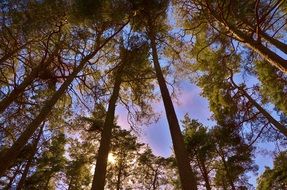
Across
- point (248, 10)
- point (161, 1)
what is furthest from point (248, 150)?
point (161, 1)

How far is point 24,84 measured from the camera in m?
10.5

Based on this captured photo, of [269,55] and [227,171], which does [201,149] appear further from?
[269,55]

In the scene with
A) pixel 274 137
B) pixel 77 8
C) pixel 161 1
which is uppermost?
pixel 161 1

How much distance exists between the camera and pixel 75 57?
11094mm

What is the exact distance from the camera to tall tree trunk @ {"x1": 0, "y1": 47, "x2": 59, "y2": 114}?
31.4 ft

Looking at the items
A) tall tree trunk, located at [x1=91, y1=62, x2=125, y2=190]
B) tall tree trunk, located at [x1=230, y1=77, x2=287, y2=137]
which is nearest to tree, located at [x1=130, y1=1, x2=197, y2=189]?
tall tree trunk, located at [x1=91, y1=62, x2=125, y2=190]

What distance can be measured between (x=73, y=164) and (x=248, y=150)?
12.2 meters

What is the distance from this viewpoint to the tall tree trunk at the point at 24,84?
957cm

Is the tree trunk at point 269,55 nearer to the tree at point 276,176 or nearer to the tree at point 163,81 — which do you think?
the tree at point 163,81

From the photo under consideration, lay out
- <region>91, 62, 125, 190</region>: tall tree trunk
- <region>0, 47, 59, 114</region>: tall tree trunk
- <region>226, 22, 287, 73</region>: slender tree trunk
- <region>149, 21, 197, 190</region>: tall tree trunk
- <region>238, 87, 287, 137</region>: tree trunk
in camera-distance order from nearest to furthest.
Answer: <region>149, 21, 197, 190</region>: tall tree trunk, <region>226, 22, 287, 73</region>: slender tree trunk, <region>91, 62, 125, 190</region>: tall tree trunk, <region>0, 47, 59, 114</region>: tall tree trunk, <region>238, 87, 287, 137</region>: tree trunk

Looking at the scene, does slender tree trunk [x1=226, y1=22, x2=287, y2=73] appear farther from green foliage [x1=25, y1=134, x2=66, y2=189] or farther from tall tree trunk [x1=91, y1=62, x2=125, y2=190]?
green foliage [x1=25, y1=134, x2=66, y2=189]

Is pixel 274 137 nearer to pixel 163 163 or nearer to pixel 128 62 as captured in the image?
pixel 128 62

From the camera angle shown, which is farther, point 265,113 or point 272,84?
point 272,84

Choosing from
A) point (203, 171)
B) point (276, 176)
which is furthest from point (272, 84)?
point (203, 171)
